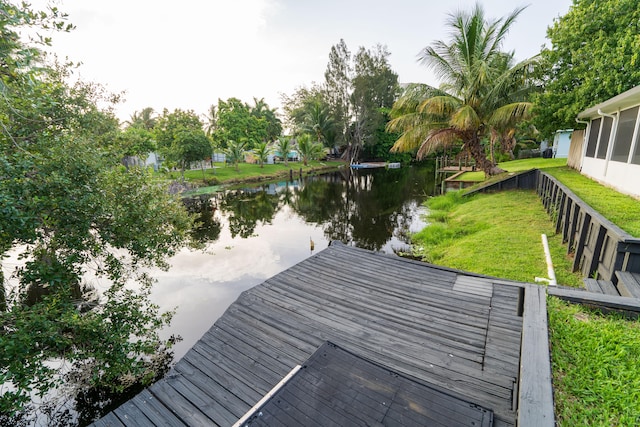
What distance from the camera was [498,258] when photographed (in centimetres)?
627

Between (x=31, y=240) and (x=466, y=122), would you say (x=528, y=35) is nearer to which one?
(x=466, y=122)

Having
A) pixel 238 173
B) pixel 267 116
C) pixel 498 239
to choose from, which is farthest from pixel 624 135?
pixel 267 116

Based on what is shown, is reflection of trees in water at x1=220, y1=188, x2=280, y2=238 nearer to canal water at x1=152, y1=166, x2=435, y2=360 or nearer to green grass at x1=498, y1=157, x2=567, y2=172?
canal water at x1=152, y1=166, x2=435, y2=360

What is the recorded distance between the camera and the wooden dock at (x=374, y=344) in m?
2.41

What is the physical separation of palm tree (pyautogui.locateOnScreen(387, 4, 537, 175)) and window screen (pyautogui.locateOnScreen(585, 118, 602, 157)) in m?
2.17

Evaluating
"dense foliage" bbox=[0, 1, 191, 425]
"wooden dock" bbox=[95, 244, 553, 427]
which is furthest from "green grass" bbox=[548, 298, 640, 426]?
"dense foliage" bbox=[0, 1, 191, 425]

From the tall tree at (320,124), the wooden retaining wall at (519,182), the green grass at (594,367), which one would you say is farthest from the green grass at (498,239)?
the tall tree at (320,124)

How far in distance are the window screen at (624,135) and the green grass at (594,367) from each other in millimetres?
6587

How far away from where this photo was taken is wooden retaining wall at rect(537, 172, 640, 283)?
3.61m

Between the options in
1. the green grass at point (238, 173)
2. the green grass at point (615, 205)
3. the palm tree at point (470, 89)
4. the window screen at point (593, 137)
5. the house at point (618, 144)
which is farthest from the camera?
the green grass at point (238, 173)

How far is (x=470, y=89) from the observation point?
475 inches

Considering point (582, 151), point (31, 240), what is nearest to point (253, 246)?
point (31, 240)

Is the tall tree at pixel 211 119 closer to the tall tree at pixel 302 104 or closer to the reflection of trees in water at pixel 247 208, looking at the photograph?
the tall tree at pixel 302 104

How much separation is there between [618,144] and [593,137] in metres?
2.71
